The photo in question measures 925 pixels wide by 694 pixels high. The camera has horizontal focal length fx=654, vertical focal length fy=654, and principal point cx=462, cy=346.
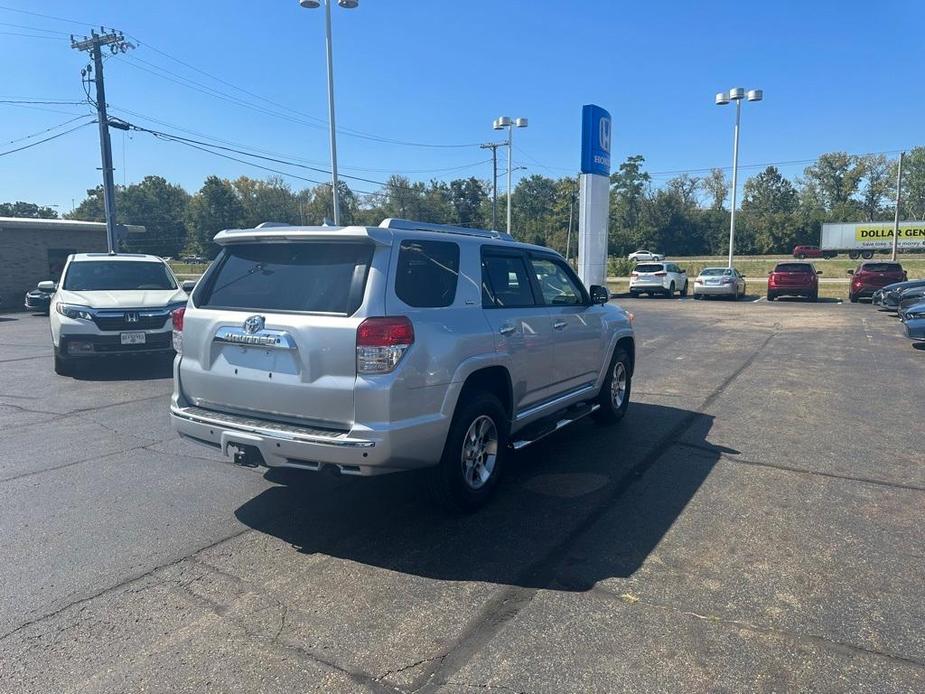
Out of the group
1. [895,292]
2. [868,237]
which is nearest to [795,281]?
[895,292]

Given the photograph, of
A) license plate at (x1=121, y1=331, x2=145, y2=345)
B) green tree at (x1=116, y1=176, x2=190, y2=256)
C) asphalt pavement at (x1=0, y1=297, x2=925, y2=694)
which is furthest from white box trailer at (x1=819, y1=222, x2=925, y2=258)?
green tree at (x1=116, y1=176, x2=190, y2=256)

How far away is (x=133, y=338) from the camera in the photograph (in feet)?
31.6

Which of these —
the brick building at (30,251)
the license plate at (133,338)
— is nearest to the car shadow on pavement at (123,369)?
the license plate at (133,338)

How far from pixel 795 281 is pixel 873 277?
270 cm

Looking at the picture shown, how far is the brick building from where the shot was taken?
24219mm

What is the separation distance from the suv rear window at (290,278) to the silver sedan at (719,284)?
2653 centimetres

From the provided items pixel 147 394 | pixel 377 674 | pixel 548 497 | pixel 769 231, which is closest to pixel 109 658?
pixel 377 674

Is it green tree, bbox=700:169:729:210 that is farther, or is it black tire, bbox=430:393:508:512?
green tree, bbox=700:169:729:210

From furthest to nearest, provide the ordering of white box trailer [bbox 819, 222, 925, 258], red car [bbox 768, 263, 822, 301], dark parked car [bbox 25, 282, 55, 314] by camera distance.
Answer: white box trailer [bbox 819, 222, 925, 258] < red car [bbox 768, 263, 822, 301] < dark parked car [bbox 25, 282, 55, 314]

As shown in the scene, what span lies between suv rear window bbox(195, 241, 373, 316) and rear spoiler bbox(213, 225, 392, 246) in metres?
0.04

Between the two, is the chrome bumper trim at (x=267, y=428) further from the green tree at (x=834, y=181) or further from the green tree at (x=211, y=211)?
the green tree at (x=834, y=181)

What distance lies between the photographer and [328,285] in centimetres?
399

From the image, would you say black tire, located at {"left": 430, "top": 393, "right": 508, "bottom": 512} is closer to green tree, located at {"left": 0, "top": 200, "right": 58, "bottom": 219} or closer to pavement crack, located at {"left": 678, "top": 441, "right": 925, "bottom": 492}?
pavement crack, located at {"left": 678, "top": 441, "right": 925, "bottom": 492}

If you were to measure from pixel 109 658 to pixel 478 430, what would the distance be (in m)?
2.50
